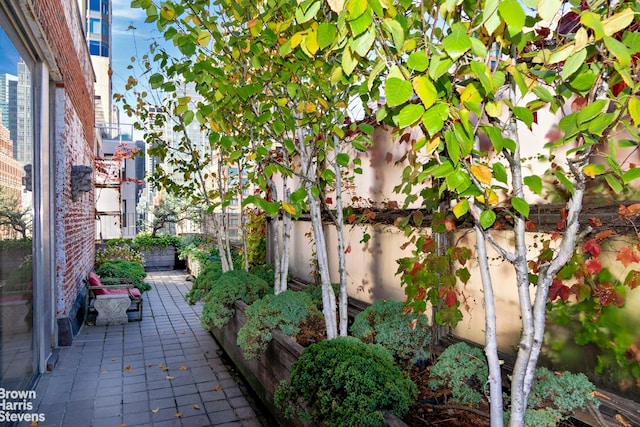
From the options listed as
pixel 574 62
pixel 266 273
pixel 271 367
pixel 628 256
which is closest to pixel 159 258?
pixel 266 273

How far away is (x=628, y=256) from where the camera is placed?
6.28 ft

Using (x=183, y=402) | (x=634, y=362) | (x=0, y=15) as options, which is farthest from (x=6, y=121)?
(x=634, y=362)

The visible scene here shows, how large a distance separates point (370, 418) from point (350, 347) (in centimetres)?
62

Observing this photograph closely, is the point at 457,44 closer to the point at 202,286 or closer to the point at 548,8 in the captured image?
the point at 548,8

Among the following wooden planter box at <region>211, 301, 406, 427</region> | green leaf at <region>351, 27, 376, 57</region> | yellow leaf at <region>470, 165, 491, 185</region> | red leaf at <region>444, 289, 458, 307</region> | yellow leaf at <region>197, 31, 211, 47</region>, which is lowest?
wooden planter box at <region>211, 301, 406, 427</region>

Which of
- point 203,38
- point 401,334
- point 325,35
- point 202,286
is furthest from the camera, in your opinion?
point 202,286

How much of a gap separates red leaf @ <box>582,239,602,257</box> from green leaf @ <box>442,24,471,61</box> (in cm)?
136

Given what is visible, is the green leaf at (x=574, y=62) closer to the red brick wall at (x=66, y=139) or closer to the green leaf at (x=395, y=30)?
the green leaf at (x=395, y=30)

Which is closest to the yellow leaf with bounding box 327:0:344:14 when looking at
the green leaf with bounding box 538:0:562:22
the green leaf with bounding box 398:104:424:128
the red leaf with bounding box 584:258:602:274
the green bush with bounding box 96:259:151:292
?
the green leaf with bounding box 398:104:424:128

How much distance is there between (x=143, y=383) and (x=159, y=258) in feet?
32.0

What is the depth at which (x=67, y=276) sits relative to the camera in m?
5.44

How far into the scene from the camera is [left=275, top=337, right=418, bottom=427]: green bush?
7.37ft

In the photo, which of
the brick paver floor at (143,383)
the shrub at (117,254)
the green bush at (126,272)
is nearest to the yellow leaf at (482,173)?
the brick paver floor at (143,383)

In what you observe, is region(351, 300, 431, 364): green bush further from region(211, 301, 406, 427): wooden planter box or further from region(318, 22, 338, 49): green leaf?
region(318, 22, 338, 49): green leaf
